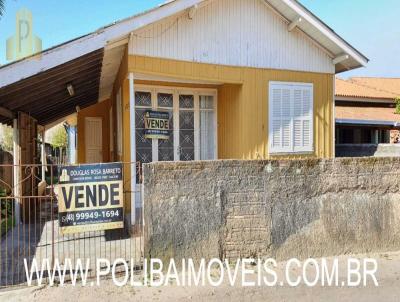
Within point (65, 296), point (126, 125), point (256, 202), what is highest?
point (126, 125)

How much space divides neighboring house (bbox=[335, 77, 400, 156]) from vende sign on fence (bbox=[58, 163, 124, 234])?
11.0 metres

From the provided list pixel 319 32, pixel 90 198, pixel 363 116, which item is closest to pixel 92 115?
pixel 319 32

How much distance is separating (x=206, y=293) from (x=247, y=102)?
5.16 m

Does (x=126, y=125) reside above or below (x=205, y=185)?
above

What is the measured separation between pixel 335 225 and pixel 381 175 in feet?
4.04

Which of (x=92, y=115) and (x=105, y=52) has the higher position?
(x=105, y=52)

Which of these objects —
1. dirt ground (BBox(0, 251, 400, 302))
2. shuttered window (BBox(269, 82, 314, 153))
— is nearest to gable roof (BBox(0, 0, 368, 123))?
shuttered window (BBox(269, 82, 314, 153))

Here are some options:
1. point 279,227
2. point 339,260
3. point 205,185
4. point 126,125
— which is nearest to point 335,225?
point 339,260

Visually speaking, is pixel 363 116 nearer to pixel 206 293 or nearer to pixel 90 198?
pixel 206 293

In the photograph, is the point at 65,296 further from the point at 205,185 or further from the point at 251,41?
the point at 251,41

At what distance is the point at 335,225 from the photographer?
606cm

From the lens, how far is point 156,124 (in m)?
8.69

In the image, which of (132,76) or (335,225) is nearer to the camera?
(335,225)

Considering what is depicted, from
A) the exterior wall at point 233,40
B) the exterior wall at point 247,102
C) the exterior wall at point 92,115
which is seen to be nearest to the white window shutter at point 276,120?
the exterior wall at point 247,102
